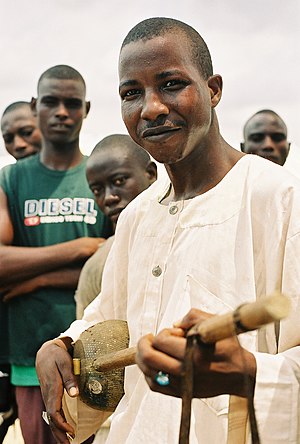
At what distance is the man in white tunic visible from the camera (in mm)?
2211

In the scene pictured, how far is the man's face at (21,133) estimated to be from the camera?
6473 mm

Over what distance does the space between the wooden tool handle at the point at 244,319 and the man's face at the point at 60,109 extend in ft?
11.7

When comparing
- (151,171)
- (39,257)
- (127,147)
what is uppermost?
(127,147)

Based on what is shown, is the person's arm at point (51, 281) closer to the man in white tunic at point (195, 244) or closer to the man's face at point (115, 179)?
the man's face at point (115, 179)

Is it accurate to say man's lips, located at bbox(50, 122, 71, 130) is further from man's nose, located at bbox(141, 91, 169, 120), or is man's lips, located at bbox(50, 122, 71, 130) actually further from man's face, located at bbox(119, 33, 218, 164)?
→ man's nose, located at bbox(141, 91, 169, 120)

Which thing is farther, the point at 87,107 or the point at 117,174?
the point at 87,107

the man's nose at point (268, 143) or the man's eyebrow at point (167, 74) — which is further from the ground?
the man's eyebrow at point (167, 74)

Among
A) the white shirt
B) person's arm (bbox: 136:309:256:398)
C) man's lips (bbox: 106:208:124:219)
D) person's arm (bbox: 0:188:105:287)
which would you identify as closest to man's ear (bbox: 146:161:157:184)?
man's lips (bbox: 106:208:124:219)

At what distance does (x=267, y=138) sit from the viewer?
6.63 metres

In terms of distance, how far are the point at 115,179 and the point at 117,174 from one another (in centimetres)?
3

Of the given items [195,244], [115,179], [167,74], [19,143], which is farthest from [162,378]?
[19,143]

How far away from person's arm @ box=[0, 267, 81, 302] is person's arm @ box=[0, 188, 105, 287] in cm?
3

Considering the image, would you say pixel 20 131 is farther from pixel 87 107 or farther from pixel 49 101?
pixel 49 101

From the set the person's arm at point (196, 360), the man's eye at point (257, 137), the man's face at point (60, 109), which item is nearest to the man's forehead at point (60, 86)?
the man's face at point (60, 109)
